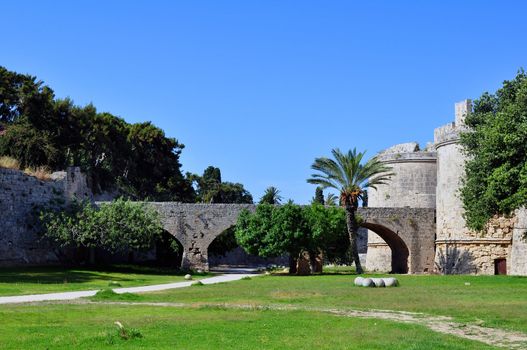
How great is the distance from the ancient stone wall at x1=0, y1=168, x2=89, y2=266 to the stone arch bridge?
6.70 m

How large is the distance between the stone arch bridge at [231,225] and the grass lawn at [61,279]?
4412 mm

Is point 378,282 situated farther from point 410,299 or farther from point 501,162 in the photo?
point 501,162

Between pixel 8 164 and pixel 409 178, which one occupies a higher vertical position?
pixel 409 178

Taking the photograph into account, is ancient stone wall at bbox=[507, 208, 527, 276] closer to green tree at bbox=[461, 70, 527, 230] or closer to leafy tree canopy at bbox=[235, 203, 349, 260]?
green tree at bbox=[461, 70, 527, 230]

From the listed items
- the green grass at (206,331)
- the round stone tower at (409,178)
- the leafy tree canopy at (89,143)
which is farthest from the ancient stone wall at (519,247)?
the leafy tree canopy at (89,143)

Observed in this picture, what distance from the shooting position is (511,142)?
2528 cm

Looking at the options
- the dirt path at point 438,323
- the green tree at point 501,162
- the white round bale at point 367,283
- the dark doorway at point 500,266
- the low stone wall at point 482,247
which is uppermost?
the green tree at point 501,162

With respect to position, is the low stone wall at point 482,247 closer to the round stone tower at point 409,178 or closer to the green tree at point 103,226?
the round stone tower at point 409,178

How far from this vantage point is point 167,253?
5244 centimetres

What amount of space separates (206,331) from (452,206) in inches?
1272

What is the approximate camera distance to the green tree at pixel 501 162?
83.9ft

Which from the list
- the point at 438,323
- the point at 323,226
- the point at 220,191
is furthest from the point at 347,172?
the point at 220,191

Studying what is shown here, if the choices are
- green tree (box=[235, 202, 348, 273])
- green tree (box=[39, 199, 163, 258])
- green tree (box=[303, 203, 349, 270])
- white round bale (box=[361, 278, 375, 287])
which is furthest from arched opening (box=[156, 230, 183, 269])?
white round bale (box=[361, 278, 375, 287])

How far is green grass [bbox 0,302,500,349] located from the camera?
10.7 metres
